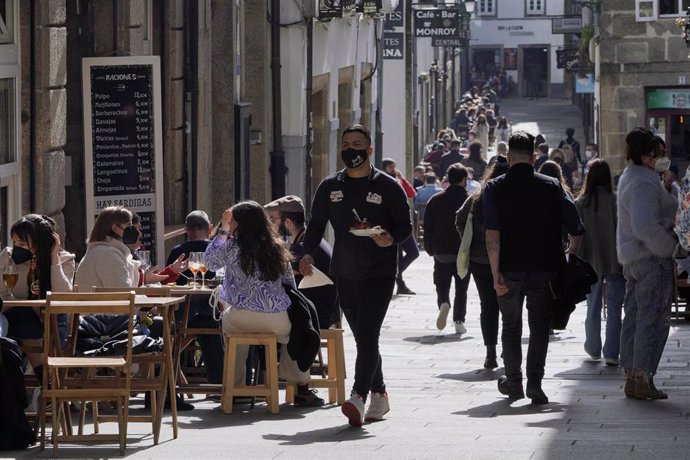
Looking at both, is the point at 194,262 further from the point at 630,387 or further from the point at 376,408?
the point at 630,387

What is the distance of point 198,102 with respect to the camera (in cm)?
1842

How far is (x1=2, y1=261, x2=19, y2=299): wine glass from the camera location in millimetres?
9898

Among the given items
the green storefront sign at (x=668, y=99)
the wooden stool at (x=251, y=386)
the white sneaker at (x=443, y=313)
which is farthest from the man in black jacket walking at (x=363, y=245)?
the green storefront sign at (x=668, y=99)

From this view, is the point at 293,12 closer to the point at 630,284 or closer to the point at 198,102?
the point at 198,102

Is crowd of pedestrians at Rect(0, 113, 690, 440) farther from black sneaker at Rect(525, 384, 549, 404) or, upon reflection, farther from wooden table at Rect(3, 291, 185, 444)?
wooden table at Rect(3, 291, 185, 444)

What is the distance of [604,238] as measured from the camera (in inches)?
522

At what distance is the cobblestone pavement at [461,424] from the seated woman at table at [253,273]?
0.57 m

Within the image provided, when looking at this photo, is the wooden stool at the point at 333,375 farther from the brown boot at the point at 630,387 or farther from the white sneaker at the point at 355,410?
the brown boot at the point at 630,387

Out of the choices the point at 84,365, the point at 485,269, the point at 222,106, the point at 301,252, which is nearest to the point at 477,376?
the point at 485,269

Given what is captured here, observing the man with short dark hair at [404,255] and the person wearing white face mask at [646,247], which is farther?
the man with short dark hair at [404,255]

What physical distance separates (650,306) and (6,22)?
4825mm

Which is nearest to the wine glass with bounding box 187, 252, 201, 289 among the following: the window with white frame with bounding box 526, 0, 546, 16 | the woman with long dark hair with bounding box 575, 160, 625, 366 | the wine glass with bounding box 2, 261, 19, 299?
the wine glass with bounding box 2, 261, 19, 299

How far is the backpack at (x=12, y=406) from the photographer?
8.95 m

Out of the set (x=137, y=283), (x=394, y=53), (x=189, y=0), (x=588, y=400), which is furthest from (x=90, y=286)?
(x=394, y=53)
